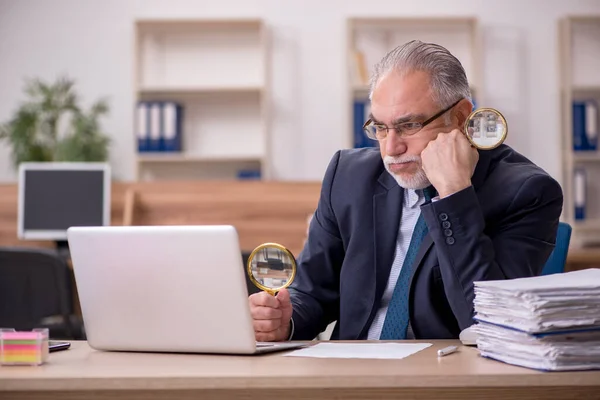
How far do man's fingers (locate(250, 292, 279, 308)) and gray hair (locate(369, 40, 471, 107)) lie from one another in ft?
1.73

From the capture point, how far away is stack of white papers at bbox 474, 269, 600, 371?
1174 millimetres

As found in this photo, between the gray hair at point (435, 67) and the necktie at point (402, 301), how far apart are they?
0.27 metres

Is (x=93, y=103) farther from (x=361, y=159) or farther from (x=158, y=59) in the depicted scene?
(x=361, y=159)

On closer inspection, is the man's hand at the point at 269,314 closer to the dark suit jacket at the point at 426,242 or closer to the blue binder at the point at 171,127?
the dark suit jacket at the point at 426,242

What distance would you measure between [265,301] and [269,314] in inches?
1.0

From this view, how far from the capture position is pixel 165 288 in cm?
132

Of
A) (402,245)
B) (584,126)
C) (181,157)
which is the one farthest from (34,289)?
(584,126)

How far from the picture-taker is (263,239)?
386 cm

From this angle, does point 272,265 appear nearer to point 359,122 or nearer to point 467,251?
point 467,251

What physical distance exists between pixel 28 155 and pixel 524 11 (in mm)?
3426

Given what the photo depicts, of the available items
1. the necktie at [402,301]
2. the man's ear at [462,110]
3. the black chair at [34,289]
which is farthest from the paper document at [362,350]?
the black chair at [34,289]

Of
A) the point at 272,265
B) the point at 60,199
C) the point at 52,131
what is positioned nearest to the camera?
the point at 272,265

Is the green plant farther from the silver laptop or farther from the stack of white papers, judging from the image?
the stack of white papers

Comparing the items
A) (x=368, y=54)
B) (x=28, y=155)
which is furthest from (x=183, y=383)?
(x=368, y=54)
